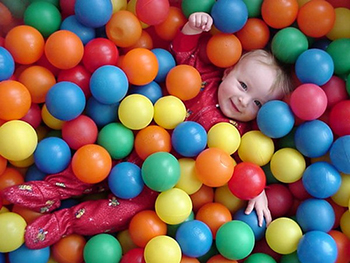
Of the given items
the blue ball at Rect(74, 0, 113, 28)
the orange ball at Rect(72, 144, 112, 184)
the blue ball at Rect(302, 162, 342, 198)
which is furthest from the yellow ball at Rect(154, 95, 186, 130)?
the blue ball at Rect(302, 162, 342, 198)

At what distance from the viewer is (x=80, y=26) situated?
5.02ft

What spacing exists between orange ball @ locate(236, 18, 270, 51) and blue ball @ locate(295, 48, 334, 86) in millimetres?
164

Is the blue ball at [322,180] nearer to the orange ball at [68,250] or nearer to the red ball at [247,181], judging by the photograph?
the red ball at [247,181]

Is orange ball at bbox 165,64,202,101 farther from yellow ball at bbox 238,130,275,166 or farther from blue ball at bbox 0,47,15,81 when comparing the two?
blue ball at bbox 0,47,15,81

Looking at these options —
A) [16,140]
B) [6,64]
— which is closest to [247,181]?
[16,140]

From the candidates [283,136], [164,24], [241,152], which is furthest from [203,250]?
[164,24]

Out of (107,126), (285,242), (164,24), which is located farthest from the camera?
(164,24)

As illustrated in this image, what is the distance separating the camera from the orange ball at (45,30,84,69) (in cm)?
142

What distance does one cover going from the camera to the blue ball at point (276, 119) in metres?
1.43

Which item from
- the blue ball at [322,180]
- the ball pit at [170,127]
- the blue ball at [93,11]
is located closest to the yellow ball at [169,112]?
the ball pit at [170,127]

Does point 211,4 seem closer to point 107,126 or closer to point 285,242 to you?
point 107,126

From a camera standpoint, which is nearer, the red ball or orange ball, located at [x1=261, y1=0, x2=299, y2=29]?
the red ball

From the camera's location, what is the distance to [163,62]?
1.59m

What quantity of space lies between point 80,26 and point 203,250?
80cm
